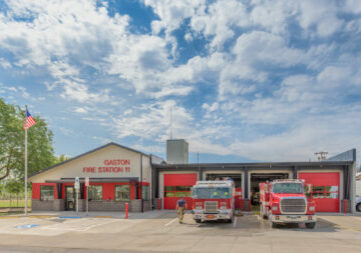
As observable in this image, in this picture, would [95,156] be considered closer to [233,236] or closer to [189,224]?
[189,224]

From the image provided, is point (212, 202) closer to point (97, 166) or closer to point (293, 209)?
point (293, 209)

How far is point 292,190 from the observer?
782 inches

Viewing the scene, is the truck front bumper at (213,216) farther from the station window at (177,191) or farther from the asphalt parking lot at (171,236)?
the station window at (177,191)

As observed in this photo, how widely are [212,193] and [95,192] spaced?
1301 cm

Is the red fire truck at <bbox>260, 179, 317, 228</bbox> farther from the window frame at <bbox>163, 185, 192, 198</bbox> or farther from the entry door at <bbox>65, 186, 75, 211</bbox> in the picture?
the entry door at <bbox>65, 186, 75, 211</bbox>

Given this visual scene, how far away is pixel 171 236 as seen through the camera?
53.7 ft

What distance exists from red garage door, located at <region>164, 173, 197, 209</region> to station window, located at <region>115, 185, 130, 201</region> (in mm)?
3969

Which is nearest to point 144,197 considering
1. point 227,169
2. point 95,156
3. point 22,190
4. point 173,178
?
point 173,178

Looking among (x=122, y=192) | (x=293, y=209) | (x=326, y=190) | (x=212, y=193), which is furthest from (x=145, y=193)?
(x=326, y=190)

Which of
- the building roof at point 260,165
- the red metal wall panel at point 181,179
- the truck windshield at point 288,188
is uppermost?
the building roof at point 260,165

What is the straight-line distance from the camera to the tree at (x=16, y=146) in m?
35.2

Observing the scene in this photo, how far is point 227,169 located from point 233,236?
14.4 m

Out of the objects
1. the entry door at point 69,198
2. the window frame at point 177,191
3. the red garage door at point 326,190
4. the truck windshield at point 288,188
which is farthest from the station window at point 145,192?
the red garage door at point 326,190

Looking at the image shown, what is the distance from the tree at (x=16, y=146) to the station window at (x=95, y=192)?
1079 cm
